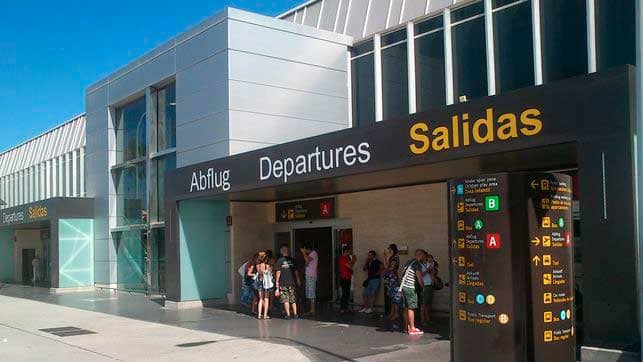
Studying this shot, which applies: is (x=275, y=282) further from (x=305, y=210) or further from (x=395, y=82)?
(x=395, y=82)

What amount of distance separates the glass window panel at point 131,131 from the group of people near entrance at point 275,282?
28.7ft

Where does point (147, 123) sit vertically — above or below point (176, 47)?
below

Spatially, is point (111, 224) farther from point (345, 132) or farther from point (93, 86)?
point (345, 132)

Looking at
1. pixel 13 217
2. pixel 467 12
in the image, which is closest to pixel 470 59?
pixel 467 12

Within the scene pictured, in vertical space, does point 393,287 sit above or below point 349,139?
below

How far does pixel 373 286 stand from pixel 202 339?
4.32m

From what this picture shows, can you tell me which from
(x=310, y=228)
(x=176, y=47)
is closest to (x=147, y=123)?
(x=176, y=47)

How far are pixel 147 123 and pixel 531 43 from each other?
508 inches

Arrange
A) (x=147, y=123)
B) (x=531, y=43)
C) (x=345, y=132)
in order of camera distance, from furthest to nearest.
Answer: (x=147, y=123) < (x=531, y=43) < (x=345, y=132)

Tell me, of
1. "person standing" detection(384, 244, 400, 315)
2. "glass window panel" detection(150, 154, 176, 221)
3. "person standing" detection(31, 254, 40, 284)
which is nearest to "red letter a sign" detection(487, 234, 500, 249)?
"person standing" detection(384, 244, 400, 315)

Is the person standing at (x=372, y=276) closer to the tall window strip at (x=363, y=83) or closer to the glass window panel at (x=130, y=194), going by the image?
the tall window strip at (x=363, y=83)

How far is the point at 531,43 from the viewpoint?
14.6 m

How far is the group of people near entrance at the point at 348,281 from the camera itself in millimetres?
12797

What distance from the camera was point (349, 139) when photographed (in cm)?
1179
